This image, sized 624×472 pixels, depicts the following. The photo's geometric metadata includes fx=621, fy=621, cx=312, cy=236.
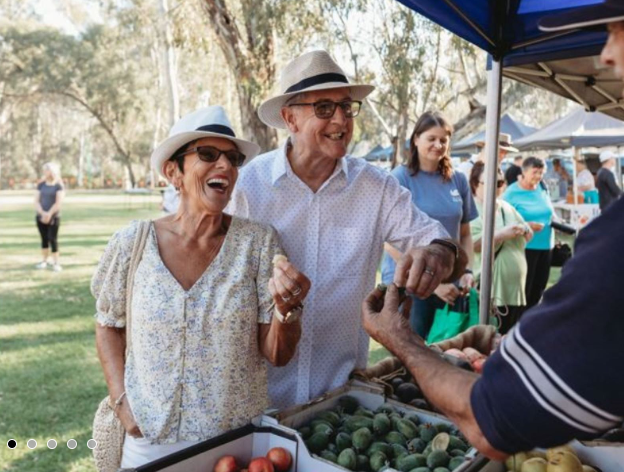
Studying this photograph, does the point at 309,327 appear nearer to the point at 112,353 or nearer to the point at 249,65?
the point at 112,353

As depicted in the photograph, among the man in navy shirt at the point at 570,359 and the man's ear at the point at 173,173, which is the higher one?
the man's ear at the point at 173,173

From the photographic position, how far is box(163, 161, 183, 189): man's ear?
2.45 m

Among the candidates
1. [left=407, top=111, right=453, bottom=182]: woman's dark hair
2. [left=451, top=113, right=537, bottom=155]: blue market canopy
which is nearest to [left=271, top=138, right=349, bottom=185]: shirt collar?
[left=407, top=111, right=453, bottom=182]: woman's dark hair

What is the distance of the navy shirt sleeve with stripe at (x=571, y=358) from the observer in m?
1.06

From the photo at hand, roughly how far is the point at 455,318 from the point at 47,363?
15.5 feet

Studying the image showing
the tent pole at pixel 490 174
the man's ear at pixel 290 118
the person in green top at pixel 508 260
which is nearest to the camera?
the man's ear at pixel 290 118

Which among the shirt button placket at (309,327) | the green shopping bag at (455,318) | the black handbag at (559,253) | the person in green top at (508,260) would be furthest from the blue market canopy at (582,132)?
the shirt button placket at (309,327)

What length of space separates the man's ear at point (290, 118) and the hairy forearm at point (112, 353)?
1.15m

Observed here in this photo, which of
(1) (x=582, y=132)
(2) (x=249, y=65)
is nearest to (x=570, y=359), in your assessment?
(2) (x=249, y=65)

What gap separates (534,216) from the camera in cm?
710

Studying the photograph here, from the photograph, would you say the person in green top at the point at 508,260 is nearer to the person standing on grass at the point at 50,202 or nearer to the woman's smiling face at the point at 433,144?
the woman's smiling face at the point at 433,144

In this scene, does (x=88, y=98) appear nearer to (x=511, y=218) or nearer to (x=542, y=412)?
(x=511, y=218)

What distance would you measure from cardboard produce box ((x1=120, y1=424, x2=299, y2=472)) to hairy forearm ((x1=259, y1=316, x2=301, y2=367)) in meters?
0.26

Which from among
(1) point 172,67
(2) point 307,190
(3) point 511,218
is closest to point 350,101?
(2) point 307,190
